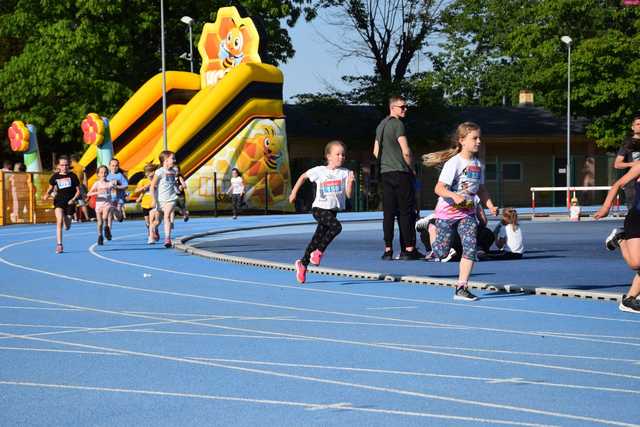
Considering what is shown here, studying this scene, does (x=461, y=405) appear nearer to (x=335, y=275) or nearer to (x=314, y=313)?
(x=314, y=313)

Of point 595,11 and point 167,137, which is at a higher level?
point 595,11

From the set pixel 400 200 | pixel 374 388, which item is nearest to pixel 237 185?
pixel 400 200

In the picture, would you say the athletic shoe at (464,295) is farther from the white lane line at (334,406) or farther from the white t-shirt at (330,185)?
the white lane line at (334,406)

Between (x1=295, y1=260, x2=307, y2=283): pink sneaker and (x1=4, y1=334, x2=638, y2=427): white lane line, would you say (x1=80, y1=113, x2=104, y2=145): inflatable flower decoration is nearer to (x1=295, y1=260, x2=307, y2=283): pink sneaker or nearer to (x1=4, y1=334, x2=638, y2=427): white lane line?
(x1=295, y1=260, x2=307, y2=283): pink sneaker

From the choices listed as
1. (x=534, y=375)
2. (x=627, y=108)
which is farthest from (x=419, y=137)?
(x=534, y=375)

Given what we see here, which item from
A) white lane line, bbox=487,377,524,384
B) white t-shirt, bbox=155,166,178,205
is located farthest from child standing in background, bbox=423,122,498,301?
white t-shirt, bbox=155,166,178,205

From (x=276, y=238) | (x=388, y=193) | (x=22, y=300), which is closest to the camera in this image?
(x=22, y=300)

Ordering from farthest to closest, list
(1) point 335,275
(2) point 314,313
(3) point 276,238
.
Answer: (3) point 276,238, (1) point 335,275, (2) point 314,313

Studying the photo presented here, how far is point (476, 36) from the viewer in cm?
7512

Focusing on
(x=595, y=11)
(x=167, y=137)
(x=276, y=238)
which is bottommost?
(x=276, y=238)

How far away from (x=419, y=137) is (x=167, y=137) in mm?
18131

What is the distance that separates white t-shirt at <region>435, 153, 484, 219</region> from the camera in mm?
12148

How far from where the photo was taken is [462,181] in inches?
481

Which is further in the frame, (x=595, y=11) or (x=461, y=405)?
(x=595, y=11)
